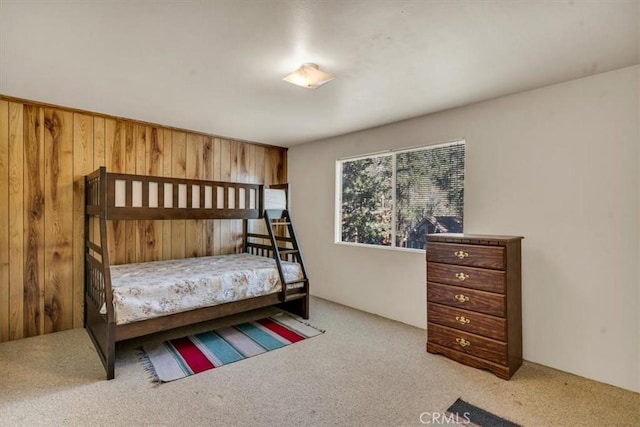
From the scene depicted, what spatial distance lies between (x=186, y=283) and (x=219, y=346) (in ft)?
2.12

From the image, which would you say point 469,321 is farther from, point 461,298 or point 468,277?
point 468,277

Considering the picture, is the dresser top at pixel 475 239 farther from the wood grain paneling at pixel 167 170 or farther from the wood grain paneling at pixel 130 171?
the wood grain paneling at pixel 130 171

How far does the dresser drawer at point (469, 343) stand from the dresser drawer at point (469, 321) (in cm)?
4

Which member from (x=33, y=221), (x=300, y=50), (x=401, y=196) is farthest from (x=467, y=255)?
(x=33, y=221)

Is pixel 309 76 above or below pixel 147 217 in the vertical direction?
above

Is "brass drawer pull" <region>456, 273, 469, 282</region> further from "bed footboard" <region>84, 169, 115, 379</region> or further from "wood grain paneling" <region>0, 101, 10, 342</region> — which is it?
"wood grain paneling" <region>0, 101, 10, 342</region>

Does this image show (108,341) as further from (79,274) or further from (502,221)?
(502,221)

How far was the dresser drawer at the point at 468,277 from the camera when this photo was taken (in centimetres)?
238

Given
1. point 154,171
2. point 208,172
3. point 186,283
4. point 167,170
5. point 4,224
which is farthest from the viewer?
point 208,172

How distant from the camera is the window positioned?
10.4ft

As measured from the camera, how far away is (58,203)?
126 inches

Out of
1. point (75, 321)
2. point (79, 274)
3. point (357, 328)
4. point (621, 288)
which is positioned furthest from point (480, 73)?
point (75, 321)

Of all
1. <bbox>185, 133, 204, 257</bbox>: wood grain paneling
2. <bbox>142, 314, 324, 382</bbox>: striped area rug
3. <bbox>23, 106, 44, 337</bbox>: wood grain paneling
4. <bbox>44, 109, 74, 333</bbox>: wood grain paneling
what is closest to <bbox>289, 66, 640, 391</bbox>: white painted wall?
<bbox>142, 314, 324, 382</bbox>: striped area rug

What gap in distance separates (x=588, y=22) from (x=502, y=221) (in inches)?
60.5
